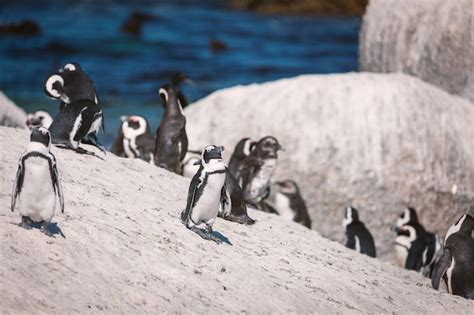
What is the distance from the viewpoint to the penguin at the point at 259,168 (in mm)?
11211

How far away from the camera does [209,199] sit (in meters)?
7.73

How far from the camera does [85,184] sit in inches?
323

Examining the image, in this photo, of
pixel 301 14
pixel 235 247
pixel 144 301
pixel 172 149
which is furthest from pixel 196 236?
pixel 301 14

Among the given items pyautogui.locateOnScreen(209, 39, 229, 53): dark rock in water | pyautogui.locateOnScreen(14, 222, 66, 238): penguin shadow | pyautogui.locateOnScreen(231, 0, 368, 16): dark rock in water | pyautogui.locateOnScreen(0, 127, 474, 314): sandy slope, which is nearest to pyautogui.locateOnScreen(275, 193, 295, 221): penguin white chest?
pyautogui.locateOnScreen(0, 127, 474, 314): sandy slope

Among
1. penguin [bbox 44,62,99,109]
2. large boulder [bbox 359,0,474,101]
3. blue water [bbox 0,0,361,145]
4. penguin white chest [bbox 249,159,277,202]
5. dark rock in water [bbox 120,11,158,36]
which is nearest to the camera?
penguin [bbox 44,62,99,109]

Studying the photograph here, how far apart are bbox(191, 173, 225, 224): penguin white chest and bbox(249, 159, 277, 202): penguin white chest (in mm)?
3392

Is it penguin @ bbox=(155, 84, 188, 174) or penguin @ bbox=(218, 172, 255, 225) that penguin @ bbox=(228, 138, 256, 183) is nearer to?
penguin @ bbox=(155, 84, 188, 174)

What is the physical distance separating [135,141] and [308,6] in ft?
83.9

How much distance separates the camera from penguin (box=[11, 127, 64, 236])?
21.7 ft

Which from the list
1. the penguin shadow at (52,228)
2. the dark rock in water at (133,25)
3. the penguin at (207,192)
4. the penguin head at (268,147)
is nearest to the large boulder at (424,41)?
the penguin head at (268,147)

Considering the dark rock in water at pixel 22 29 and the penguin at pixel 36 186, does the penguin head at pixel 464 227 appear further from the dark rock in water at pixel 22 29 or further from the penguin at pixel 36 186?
the dark rock in water at pixel 22 29

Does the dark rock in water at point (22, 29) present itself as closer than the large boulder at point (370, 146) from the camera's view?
No

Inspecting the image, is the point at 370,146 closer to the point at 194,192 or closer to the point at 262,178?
the point at 262,178

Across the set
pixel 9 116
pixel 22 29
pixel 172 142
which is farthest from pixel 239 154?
pixel 22 29
